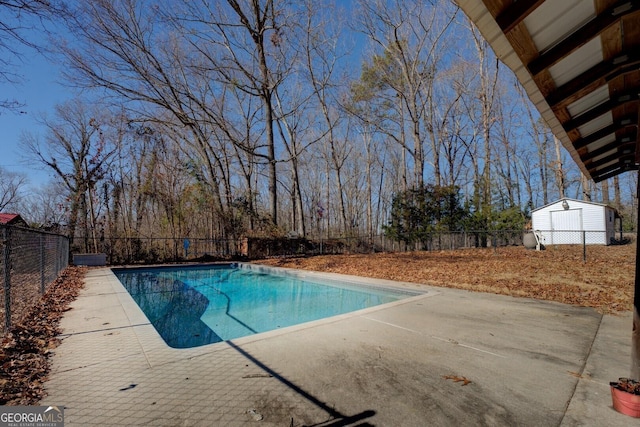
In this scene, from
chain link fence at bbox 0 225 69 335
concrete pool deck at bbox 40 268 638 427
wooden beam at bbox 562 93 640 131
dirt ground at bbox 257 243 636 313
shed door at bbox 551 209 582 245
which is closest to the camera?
concrete pool deck at bbox 40 268 638 427

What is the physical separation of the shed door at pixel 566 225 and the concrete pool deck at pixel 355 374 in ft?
55.7

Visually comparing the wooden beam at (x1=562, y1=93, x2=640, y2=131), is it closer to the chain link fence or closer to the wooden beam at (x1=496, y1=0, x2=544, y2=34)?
the wooden beam at (x1=496, y1=0, x2=544, y2=34)

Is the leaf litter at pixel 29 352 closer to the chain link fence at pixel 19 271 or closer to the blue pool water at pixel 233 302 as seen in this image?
the chain link fence at pixel 19 271

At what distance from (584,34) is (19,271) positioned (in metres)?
6.63

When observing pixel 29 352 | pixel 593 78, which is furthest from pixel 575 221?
pixel 29 352

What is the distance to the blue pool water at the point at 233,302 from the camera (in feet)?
19.1

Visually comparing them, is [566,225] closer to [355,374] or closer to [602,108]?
[602,108]

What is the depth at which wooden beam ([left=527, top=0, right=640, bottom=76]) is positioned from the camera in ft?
5.25

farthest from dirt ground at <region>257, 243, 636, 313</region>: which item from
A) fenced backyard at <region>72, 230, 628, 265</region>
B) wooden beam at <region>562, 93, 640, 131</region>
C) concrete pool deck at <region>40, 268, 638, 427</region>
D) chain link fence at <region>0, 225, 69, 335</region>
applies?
chain link fence at <region>0, 225, 69, 335</region>

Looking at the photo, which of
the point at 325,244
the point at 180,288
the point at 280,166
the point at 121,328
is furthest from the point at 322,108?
the point at 121,328

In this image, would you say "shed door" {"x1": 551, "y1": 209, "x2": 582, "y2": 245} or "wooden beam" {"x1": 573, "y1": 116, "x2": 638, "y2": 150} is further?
"shed door" {"x1": 551, "y1": 209, "x2": 582, "y2": 245}

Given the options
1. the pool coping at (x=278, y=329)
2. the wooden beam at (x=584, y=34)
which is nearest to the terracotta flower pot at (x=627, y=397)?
the wooden beam at (x=584, y=34)

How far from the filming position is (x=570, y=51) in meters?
1.92

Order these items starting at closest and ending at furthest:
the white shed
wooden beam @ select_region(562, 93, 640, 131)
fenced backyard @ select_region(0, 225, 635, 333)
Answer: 1. wooden beam @ select_region(562, 93, 640, 131)
2. fenced backyard @ select_region(0, 225, 635, 333)
3. the white shed
